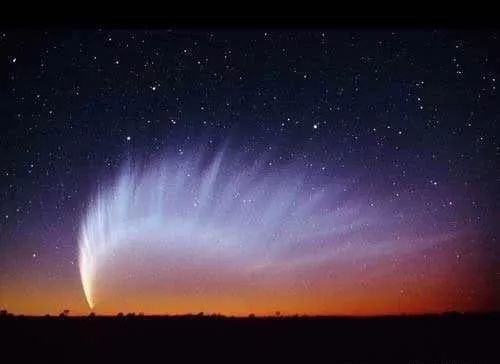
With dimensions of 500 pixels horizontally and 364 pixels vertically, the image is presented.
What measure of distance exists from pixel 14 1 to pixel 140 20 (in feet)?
1.82

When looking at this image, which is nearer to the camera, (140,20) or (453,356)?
(140,20)

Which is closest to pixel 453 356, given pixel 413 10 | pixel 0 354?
pixel 413 10

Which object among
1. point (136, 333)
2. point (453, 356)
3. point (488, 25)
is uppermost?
point (488, 25)

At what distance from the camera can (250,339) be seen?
417cm

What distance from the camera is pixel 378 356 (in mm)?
3631

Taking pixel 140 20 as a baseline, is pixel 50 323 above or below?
below

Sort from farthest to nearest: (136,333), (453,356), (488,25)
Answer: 1. (136,333)
2. (453,356)
3. (488,25)

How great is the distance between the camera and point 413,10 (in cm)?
233

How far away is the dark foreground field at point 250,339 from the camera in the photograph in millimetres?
3658

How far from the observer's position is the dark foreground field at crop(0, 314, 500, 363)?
366 cm

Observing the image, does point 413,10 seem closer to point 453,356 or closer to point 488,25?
point 488,25

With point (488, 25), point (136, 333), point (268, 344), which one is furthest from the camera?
point (136, 333)

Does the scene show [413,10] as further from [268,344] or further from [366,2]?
[268,344]

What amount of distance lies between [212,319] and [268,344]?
2.78 ft
